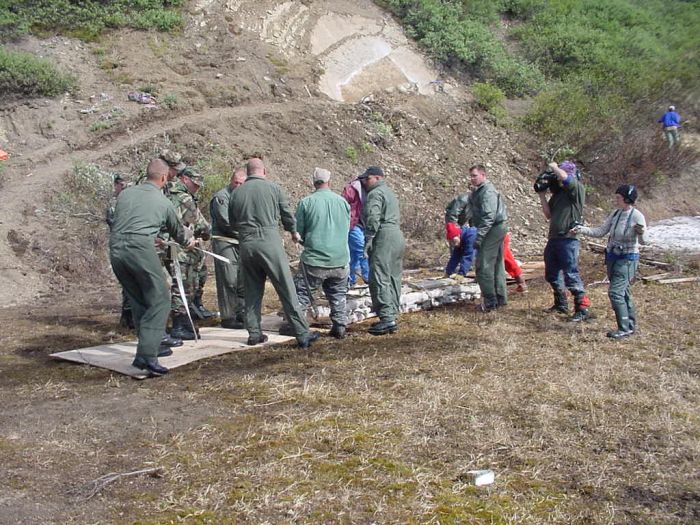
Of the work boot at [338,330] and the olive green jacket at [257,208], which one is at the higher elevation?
the olive green jacket at [257,208]

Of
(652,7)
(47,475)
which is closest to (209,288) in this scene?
(47,475)

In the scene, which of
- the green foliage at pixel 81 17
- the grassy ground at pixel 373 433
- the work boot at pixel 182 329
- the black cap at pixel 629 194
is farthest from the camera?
the green foliage at pixel 81 17

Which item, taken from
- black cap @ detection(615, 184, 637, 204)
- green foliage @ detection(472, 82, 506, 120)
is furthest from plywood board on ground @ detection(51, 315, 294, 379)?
green foliage @ detection(472, 82, 506, 120)

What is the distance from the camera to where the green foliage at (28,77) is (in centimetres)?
1571

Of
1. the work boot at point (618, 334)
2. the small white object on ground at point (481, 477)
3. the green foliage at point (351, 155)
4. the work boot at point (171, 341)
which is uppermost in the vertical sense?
the green foliage at point (351, 155)

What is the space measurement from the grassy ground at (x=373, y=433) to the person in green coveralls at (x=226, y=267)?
137 cm

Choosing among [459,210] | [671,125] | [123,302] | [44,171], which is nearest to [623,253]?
[459,210]

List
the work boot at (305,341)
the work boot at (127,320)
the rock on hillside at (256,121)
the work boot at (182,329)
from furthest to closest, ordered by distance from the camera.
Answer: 1. the rock on hillside at (256,121)
2. the work boot at (127,320)
3. the work boot at (182,329)
4. the work boot at (305,341)

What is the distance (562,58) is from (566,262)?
17806mm

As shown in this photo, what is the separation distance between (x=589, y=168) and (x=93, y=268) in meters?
14.0

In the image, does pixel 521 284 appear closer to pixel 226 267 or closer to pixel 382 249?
pixel 382 249

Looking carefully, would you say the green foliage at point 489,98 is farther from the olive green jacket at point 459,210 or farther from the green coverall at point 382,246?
the green coverall at point 382,246

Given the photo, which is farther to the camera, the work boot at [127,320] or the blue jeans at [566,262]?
the work boot at [127,320]

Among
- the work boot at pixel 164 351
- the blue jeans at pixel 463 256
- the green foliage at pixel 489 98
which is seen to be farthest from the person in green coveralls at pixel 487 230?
the green foliage at pixel 489 98
